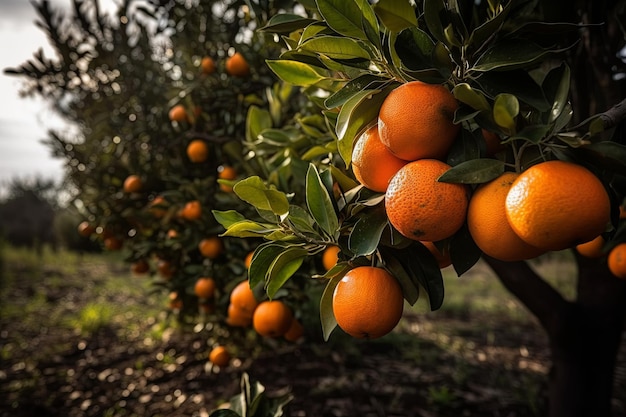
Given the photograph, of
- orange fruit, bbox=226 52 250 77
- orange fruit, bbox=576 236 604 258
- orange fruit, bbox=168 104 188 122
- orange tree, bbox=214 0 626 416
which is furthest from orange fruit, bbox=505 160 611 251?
orange fruit, bbox=168 104 188 122

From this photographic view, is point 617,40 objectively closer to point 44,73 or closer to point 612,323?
point 612,323

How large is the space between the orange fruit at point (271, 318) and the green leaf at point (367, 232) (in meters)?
0.55

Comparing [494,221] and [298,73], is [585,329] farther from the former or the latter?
[298,73]

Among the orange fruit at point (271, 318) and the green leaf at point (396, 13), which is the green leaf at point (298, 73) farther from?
the orange fruit at point (271, 318)

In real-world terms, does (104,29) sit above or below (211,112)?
above

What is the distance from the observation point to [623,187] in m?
0.80

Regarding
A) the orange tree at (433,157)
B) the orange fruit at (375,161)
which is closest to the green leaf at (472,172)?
the orange tree at (433,157)

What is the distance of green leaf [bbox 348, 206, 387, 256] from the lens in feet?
2.44

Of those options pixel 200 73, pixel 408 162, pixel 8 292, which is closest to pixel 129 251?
pixel 200 73

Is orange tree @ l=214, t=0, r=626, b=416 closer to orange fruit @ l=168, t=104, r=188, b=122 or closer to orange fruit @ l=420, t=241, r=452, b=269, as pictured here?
orange fruit @ l=420, t=241, r=452, b=269

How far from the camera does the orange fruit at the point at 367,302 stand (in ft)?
2.49

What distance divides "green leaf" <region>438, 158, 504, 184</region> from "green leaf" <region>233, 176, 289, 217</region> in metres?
0.31

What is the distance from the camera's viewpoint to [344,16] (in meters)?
0.72

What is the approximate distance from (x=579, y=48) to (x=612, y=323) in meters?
1.22
